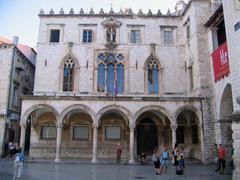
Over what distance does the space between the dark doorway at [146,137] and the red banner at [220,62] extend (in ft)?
23.2

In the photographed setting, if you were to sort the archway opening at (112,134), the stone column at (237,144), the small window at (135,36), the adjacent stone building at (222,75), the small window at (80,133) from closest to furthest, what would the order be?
the stone column at (237,144)
the adjacent stone building at (222,75)
the archway opening at (112,134)
the small window at (80,133)
the small window at (135,36)

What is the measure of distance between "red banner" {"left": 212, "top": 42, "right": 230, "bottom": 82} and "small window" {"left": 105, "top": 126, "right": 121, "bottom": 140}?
30.2ft

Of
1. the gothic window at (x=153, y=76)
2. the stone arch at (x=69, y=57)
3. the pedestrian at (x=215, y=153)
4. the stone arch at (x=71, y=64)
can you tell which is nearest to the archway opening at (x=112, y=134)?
the gothic window at (x=153, y=76)

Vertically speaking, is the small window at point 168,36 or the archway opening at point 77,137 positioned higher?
the small window at point 168,36

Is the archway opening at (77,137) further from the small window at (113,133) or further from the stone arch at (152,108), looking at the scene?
the stone arch at (152,108)

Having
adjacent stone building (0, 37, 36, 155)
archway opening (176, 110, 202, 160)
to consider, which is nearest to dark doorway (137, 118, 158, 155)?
archway opening (176, 110, 202, 160)

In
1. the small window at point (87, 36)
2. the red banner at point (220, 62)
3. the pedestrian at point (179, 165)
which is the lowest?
the pedestrian at point (179, 165)

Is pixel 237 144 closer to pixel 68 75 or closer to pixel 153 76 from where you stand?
pixel 153 76

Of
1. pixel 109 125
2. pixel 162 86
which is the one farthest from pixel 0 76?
pixel 162 86

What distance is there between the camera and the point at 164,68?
891 inches

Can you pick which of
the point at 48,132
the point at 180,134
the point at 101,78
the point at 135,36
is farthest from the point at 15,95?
the point at 180,134

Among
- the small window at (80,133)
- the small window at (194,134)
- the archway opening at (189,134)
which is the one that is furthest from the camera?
the small window at (80,133)

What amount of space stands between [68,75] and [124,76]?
5.16 metres

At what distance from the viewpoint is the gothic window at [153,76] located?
2234 centimetres
